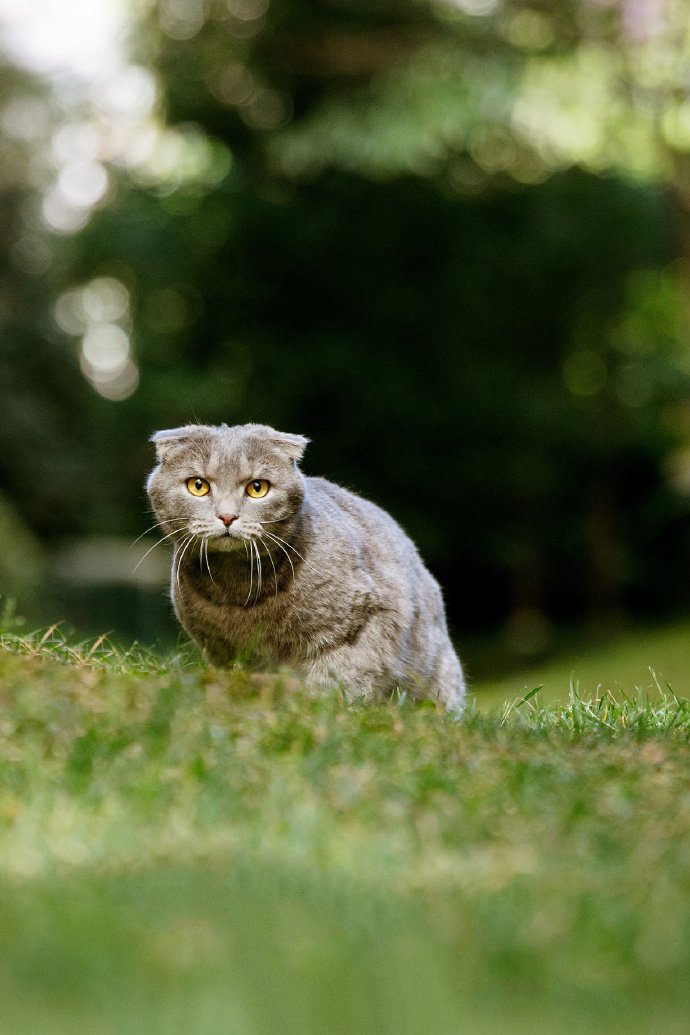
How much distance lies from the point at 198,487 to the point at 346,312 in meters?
13.4

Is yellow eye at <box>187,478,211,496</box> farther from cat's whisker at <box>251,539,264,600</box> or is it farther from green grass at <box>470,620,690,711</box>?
green grass at <box>470,620,690,711</box>

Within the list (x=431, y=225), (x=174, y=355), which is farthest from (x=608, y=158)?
(x=174, y=355)

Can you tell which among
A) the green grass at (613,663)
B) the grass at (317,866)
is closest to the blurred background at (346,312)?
the green grass at (613,663)

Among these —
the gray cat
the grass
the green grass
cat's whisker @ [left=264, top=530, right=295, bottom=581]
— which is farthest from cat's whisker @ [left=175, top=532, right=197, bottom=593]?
the green grass

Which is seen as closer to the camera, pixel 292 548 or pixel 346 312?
Result: pixel 292 548

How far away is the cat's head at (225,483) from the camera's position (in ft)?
→ 13.8

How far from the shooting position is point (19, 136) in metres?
15.3

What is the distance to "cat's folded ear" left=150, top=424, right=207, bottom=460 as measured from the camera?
4.42 meters

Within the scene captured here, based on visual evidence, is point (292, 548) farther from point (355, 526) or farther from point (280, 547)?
point (355, 526)

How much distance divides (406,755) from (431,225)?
15.4 meters

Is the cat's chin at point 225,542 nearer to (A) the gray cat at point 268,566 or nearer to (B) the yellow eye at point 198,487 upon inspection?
(A) the gray cat at point 268,566

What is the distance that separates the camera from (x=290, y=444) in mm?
4422

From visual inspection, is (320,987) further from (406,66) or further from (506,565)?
(506,565)

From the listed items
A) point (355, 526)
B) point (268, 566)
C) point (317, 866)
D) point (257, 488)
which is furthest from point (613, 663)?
point (317, 866)
